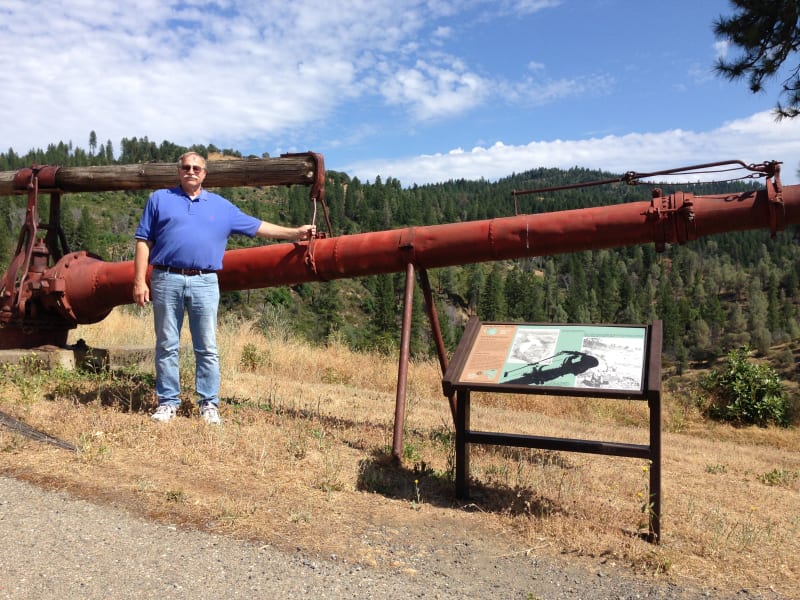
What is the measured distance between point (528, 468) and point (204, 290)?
2.70 meters

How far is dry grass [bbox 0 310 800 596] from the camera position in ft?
11.0

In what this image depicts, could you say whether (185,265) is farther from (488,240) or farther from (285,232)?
(488,240)

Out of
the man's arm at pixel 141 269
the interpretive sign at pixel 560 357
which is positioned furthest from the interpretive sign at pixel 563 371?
the man's arm at pixel 141 269

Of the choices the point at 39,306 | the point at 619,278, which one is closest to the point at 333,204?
the point at 619,278

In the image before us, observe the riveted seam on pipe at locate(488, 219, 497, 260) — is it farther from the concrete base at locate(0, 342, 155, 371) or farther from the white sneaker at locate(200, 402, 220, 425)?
the concrete base at locate(0, 342, 155, 371)

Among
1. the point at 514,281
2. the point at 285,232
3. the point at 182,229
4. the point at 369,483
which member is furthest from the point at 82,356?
the point at 514,281

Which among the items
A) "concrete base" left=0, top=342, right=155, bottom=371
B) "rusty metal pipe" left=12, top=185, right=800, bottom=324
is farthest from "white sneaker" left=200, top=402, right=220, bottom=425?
"concrete base" left=0, top=342, right=155, bottom=371

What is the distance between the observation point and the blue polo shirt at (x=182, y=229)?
471 cm

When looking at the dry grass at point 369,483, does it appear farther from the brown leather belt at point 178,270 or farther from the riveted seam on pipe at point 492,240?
the riveted seam on pipe at point 492,240

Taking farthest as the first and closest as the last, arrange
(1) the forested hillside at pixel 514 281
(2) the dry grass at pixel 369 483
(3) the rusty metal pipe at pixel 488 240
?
(1) the forested hillside at pixel 514 281
(3) the rusty metal pipe at pixel 488 240
(2) the dry grass at pixel 369 483

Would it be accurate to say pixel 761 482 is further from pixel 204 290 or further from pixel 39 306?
pixel 39 306

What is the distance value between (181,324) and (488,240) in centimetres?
232

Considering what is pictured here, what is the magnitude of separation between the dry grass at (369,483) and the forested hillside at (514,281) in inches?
2008

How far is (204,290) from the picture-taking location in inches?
191
